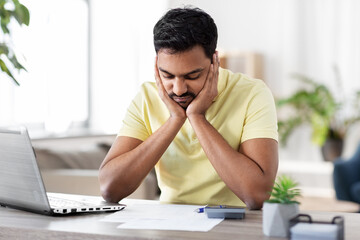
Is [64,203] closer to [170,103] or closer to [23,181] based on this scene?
[23,181]

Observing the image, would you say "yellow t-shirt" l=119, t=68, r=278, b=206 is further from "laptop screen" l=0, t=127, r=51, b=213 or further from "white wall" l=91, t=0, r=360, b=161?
"white wall" l=91, t=0, r=360, b=161

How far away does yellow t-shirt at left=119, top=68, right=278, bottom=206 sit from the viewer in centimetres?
213

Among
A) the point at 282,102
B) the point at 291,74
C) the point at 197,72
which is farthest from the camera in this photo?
the point at 291,74

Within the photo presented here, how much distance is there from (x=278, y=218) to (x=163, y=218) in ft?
1.28

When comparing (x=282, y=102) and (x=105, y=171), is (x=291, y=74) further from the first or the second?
(x=105, y=171)

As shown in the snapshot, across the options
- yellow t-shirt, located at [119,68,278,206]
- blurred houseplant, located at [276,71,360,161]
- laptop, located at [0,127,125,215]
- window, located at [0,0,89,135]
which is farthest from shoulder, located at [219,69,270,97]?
blurred houseplant, located at [276,71,360,161]

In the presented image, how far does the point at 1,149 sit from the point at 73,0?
4425 millimetres

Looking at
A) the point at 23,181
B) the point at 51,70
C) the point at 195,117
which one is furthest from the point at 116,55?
the point at 23,181

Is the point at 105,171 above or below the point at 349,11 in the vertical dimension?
below

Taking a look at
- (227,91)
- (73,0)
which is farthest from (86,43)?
(227,91)

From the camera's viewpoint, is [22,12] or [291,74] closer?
[22,12]

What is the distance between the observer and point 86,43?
636 cm

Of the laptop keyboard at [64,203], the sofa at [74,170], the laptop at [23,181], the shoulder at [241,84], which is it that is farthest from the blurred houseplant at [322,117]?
the laptop at [23,181]

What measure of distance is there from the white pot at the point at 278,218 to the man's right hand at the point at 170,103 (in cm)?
74
